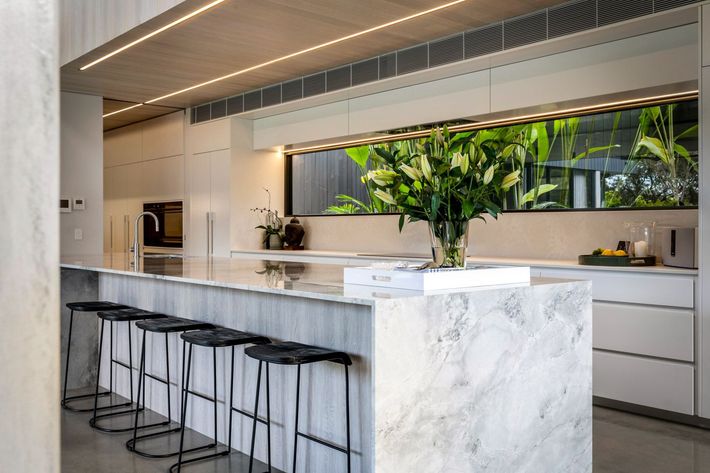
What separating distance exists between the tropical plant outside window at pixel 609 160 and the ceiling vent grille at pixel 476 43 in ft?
2.41

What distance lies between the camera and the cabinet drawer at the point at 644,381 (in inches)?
149

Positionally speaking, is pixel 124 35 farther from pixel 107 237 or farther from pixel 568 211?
pixel 107 237

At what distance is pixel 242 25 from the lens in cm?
451

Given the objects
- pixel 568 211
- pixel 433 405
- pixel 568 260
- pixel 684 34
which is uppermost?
pixel 684 34

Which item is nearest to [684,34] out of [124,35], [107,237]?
[124,35]

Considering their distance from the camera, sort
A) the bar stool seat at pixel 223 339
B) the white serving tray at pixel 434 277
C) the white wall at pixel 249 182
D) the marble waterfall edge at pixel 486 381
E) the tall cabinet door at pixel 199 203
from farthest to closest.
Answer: the tall cabinet door at pixel 199 203
the white wall at pixel 249 182
the bar stool seat at pixel 223 339
the white serving tray at pixel 434 277
the marble waterfall edge at pixel 486 381

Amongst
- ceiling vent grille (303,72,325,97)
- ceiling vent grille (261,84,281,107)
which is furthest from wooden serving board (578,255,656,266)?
ceiling vent grille (261,84,281,107)

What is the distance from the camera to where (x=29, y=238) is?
0.51 meters

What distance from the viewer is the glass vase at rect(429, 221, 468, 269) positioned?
2.58 m

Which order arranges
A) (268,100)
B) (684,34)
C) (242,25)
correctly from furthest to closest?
(268,100), (242,25), (684,34)

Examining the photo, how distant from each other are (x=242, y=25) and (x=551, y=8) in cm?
198

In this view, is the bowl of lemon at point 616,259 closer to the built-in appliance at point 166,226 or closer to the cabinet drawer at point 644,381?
the cabinet drawer at point 644,381

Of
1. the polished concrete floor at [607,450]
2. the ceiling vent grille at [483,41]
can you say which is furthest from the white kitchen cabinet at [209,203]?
the polished concrete floor at [607,450]

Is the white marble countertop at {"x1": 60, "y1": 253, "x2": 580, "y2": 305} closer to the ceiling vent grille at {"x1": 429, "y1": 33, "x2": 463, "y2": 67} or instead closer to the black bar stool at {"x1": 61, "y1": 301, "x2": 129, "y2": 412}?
the black bar stool at {"x1": 61, "y1": 301, "x2": 129, "y2": 412}
